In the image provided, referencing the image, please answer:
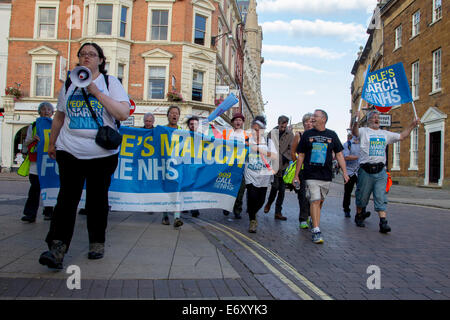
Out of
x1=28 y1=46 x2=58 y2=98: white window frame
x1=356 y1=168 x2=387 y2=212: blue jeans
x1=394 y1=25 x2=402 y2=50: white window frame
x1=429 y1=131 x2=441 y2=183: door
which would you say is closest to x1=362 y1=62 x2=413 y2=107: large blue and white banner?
x1=356 y1=168 x2=387 y2=212: blue jeans

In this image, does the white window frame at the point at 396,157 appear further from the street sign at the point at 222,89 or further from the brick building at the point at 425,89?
the street sign at the point at 222,89

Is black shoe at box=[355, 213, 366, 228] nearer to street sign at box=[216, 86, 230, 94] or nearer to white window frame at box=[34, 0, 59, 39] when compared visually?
street sign at box=[216, 86, 230, 94]

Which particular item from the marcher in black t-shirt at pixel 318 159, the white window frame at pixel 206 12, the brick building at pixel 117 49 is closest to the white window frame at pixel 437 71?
the brick building at pixel 117 49

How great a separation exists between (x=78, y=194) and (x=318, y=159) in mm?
3494

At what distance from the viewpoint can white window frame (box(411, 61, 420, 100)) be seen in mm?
23234

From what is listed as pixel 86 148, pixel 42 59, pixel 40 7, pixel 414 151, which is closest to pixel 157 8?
pixel 40 7

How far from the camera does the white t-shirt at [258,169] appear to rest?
20.4 ft

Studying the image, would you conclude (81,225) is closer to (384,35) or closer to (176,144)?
(176,144)

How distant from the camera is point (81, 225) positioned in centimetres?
586

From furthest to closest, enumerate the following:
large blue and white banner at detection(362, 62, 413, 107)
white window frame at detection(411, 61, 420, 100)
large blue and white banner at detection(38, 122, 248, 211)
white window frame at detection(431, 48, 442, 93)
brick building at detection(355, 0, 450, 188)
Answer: white window frame at detection(411, 61, 420, 100) < white window frame at detection(431, 48, 442, 93) < brick building at detection(355, 0, 450, 188) < large blue and white banner at detection(362, 62, 413, 107) < large blue and white banner at detection(38, 122, 248, 211)

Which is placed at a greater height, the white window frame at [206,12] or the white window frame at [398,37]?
the white window frame at [206,12]

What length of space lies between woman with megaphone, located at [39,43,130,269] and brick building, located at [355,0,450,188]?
65.1 feet
